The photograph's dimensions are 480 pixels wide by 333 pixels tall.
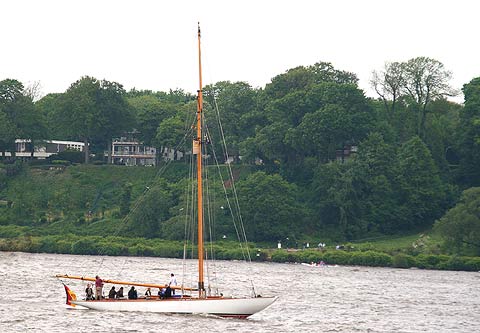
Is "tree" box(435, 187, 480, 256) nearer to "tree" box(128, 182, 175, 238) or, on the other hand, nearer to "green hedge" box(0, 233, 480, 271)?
"green hedge" box(0, 233, 480, 271)

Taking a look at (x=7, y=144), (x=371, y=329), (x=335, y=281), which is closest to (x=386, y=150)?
(x=335, y=281)

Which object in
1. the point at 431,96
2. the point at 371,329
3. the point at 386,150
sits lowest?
the point at 371,329

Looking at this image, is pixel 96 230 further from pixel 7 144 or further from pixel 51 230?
pixel 7 144

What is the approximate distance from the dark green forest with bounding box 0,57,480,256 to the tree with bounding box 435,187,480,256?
0.17 metres

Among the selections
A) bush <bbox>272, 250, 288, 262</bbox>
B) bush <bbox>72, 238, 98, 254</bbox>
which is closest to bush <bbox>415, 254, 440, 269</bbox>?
bush <bbox>272, 250, 288, 262</bbox>

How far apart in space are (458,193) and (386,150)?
1222 cm

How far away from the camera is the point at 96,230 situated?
151m

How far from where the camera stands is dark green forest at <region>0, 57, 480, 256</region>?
489ft

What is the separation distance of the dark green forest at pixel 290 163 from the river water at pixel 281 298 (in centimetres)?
1839

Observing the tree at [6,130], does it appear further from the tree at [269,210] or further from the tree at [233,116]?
the tree at [269,210]

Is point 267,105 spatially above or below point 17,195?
above

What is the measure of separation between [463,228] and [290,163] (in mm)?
48354

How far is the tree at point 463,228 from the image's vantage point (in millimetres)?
126500

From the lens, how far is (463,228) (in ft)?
417
